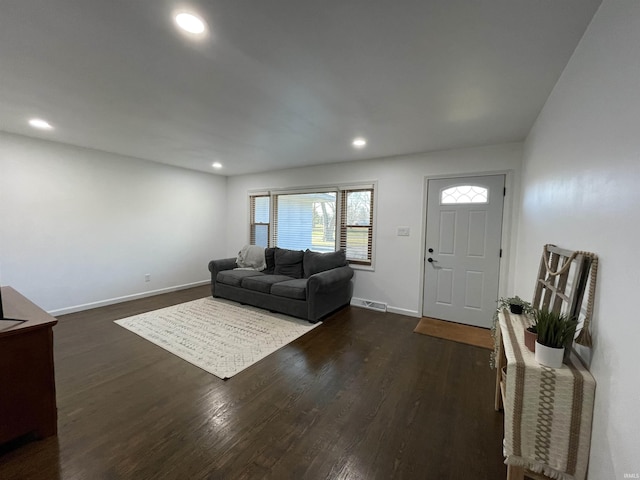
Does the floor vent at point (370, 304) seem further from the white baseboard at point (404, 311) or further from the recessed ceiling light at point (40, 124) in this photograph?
the recessed ceiling light at point (40, 124)

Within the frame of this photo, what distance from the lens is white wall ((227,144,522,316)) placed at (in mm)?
3633

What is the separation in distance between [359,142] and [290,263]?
2.30 metres

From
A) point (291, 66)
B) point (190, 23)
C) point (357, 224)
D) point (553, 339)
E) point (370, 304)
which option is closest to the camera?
point (553, 339)

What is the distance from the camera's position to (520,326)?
1623 mm

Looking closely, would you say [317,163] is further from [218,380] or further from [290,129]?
[218,380]

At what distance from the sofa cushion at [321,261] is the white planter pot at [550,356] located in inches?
121

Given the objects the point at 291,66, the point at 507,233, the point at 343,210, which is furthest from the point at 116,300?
the point at 507,233

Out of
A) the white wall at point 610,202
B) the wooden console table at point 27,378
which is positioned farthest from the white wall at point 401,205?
the wooden console table at point 27,378

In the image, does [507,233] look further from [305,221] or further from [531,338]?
[305,221]

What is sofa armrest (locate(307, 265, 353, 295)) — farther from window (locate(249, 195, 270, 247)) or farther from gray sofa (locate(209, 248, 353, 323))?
window (locate(249, 195, 270, 247))

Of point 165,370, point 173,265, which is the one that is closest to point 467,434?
point 165,370

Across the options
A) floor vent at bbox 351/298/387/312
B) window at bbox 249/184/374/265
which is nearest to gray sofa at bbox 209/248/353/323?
floor vent at bbox 351/298/387/312

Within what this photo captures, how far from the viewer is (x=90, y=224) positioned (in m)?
4.05

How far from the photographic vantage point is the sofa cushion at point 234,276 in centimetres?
436
